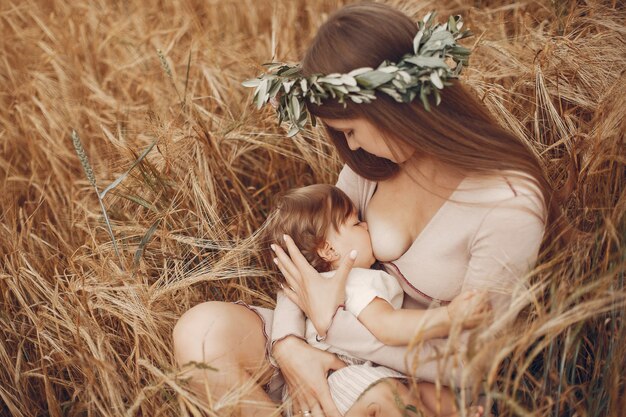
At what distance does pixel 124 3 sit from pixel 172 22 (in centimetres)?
53

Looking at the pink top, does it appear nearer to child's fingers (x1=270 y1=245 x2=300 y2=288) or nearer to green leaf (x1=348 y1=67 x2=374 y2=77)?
child's fingers (x1=270 y1=245 x2=300 y2=288)

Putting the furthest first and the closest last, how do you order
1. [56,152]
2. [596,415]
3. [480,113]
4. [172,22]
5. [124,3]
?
[124,3], [172,22], [56,152], [480,113], [596,415]

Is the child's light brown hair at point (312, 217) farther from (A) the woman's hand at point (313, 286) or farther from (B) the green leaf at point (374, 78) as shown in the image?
(B) the green leaf at point (374, 78)

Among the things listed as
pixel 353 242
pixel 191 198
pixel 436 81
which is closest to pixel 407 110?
pixel 436 81

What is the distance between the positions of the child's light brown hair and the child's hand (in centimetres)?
50

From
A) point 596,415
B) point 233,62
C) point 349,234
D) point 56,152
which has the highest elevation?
point 233,62

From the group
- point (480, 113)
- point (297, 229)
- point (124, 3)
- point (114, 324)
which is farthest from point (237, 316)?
point (124, 3)

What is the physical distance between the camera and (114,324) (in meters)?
1.87

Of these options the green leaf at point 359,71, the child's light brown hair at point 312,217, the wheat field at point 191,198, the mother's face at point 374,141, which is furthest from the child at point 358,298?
the green leaf at point 359,71

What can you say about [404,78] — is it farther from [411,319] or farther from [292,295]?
[292,295]

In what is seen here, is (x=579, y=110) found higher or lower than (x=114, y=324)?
higher

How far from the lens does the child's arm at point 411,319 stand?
4.10 feet

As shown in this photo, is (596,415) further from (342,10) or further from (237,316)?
(342,10)

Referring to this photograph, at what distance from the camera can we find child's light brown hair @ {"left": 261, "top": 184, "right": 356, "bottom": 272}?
1701mm
